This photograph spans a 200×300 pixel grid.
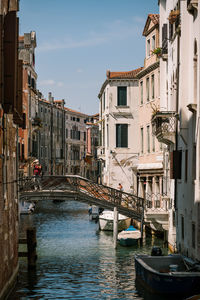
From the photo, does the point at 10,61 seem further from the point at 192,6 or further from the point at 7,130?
the point at 192,6

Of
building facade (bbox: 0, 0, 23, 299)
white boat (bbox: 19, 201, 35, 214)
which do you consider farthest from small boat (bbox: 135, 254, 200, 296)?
Answer: white boat (bbox: 19, 201, 35, 214)

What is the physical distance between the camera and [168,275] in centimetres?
1850

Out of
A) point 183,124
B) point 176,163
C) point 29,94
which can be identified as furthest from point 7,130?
point 29,94

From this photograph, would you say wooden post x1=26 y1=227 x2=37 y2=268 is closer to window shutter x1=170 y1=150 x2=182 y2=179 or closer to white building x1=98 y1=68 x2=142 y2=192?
window shutter x1=170 y1=150 x2=182 y2=179

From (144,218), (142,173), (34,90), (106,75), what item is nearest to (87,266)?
(144,218)

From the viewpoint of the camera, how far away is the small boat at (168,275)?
18.1m

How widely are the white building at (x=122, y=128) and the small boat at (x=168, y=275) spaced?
26106mm

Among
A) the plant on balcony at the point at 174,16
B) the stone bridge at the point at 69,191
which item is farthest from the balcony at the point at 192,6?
the stone bridge at the point at 69,191

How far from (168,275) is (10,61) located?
7.59 m

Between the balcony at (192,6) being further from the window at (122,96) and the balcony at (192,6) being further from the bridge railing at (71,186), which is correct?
the window at (122,96)

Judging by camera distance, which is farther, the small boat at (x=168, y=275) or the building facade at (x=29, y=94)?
the building facade at (x=29, y=94)

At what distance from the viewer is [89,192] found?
109ft

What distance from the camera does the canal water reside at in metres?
21.6

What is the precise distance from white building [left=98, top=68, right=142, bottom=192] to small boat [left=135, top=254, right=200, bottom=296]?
26.1 m
